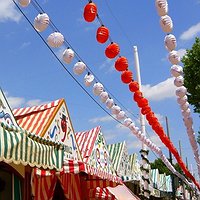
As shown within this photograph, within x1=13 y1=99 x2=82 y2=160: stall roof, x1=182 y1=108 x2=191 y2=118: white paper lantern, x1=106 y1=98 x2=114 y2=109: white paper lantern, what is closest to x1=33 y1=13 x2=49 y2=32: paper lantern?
x1=13 y1=99 x2=82 y2=160: stall roof

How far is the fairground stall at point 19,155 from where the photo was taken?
546 centimetres

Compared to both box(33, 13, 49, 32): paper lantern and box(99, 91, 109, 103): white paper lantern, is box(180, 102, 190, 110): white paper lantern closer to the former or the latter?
box(99, 91, 109, 103): white paper lantern

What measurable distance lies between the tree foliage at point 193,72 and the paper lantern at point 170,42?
30.5 feet

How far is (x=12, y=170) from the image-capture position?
339 inches

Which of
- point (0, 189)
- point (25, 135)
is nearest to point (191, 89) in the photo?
point (0, 189)

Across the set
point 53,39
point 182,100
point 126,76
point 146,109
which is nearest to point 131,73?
point 126,76

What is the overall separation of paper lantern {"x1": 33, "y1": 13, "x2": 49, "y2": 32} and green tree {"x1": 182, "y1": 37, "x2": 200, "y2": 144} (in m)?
11.2

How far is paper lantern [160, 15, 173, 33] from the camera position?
8008mm

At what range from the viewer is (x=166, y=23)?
8.09 m

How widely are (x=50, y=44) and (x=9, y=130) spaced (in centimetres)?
317

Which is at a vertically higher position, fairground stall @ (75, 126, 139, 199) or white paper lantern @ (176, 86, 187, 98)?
white paper lantern @ (176, 86, 187, 98)

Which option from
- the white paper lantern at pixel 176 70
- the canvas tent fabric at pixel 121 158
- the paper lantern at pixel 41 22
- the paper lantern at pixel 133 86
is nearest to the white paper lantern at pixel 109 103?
the paper lantern at pixel 133 86

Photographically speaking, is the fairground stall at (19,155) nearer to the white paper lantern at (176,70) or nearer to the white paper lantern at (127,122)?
the white paper lantern at (176,70)

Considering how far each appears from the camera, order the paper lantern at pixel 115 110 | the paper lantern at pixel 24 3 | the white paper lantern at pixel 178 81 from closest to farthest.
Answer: the paper lantern at pixel 24 3 → the white paper lantern at pixel 178 81 → the paper lantern at pixel 115 110
